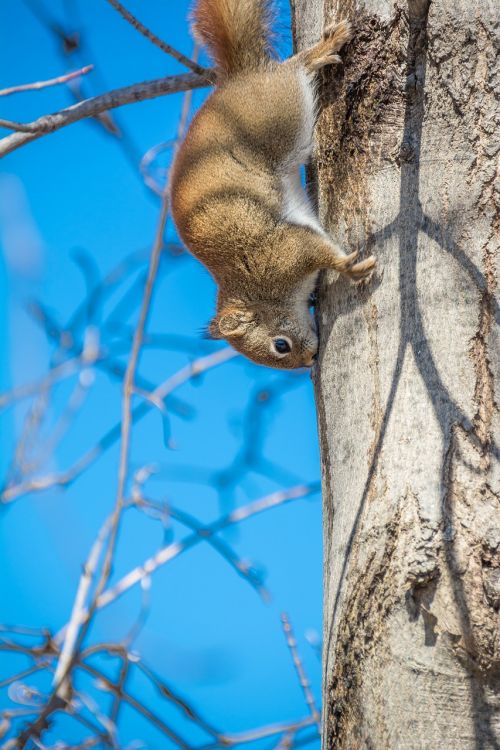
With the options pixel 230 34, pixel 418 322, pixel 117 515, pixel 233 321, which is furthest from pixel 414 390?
pixel 230 34

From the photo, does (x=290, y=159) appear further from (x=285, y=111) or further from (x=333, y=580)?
(x=333, y=580)

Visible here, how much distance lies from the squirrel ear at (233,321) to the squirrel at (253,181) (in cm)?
1

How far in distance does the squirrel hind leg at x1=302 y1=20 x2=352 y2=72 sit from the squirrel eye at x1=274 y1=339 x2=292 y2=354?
3.06ft

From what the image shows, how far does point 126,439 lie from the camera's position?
6.45 feet

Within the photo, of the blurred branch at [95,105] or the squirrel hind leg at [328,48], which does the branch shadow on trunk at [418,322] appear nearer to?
the squirrel hind leg at [328,48]

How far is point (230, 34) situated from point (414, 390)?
168 cm

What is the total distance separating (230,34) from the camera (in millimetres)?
2551

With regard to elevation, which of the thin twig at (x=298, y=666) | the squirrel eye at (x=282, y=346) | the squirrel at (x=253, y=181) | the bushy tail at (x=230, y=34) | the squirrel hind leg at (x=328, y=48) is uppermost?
the bushy tail at (x=230, y=34)

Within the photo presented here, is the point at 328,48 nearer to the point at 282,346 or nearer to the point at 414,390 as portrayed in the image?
the point at 414,390

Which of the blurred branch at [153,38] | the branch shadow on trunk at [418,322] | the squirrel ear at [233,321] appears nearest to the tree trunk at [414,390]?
the branch shadow on trunk at [418,322]

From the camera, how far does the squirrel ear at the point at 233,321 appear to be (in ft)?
8.96

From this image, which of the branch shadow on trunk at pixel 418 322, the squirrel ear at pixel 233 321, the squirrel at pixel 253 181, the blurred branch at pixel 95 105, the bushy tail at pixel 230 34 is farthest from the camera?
the squirrel ear at pixel 233 321

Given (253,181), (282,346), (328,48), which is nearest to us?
(328,48)

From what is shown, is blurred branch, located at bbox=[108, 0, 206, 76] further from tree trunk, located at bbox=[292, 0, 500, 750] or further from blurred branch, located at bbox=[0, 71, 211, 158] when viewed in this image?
tree trunk, located at bbox=[292, 0, 500, 750]
